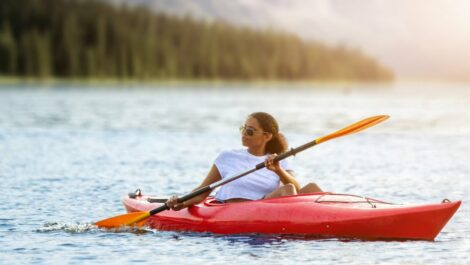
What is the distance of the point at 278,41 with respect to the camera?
183 m

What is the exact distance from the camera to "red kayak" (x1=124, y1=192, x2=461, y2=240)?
11773 mm

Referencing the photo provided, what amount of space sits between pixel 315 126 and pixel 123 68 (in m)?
90.8

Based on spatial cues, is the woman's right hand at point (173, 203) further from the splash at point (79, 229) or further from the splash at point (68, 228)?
the splash at point (68, 228)

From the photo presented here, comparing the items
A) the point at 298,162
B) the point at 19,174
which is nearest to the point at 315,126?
the point at 298,162

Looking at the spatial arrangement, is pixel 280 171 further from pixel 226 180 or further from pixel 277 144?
pixel 226 180

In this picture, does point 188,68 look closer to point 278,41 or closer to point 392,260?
point 278,41

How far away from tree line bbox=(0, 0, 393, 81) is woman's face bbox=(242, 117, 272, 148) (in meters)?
107

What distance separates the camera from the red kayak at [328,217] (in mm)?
11773

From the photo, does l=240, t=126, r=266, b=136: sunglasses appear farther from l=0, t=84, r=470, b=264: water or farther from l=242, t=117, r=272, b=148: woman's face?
l=0, t=84, r=470, b=264: water

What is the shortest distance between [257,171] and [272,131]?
0.64 meters

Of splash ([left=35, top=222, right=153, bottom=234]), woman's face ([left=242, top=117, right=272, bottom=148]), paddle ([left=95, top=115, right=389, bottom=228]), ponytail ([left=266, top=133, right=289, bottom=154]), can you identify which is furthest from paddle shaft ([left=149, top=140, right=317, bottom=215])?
splash ([left=35, top=222, right=153, bottom=234])

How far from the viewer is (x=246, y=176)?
1255 cm

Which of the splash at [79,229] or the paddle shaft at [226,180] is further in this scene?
the splash at [79,229]

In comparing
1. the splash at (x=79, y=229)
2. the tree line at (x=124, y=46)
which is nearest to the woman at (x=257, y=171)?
the splash at (x=79, y=229)
